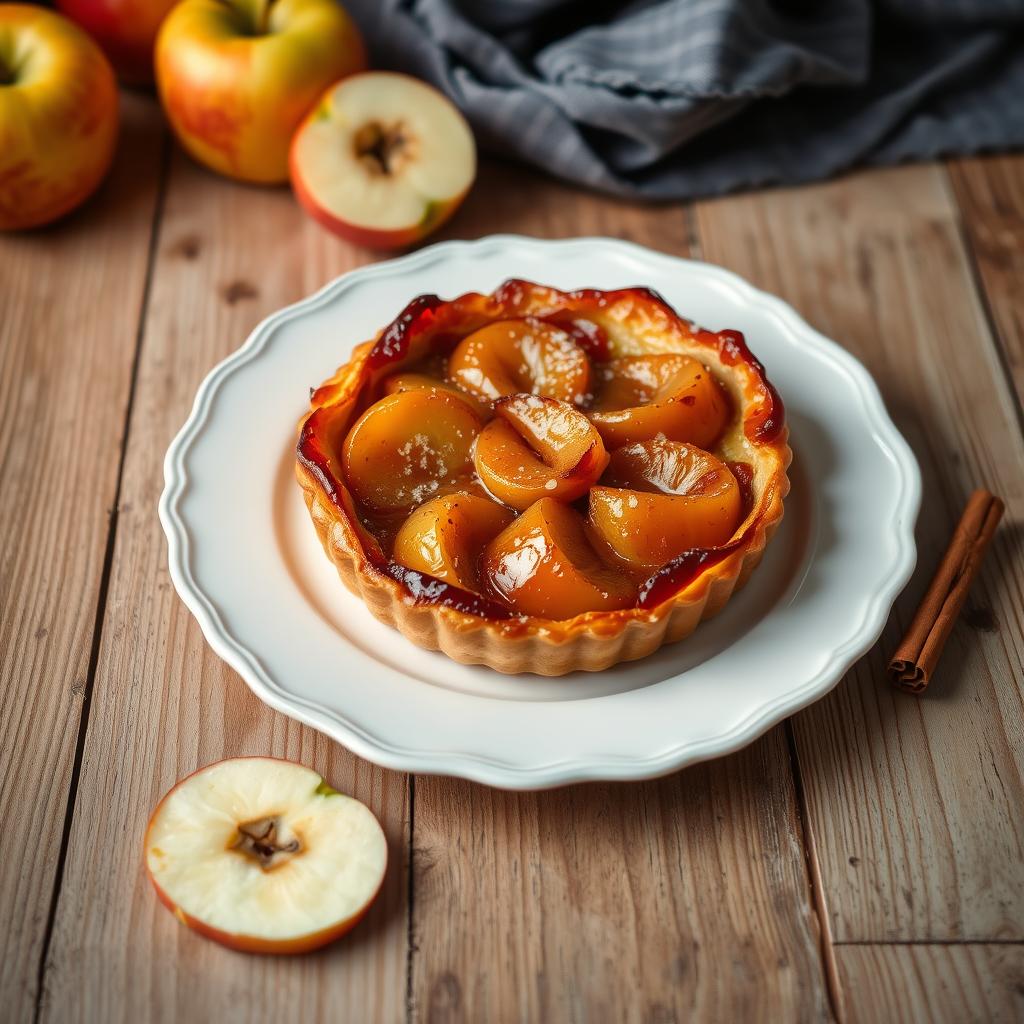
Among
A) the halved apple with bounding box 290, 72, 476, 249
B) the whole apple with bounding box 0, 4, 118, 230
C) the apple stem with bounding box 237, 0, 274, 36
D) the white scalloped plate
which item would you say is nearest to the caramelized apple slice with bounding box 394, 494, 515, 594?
the white scalloped plate

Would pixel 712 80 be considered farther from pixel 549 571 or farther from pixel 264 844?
pixel 264 844

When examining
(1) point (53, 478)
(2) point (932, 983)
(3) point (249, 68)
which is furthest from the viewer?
(3) point (249, 68)

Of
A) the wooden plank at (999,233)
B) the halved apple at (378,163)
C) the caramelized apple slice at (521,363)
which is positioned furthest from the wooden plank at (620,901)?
the halved apple at (378,163)

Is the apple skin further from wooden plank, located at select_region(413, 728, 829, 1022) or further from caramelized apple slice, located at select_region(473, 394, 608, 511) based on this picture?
wooden plank, located at select_region(413, 728, 829, 1022)

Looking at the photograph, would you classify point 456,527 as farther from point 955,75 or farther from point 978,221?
point 955,75

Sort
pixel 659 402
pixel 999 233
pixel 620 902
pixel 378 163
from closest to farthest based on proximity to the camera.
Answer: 1. pixel 620 902
2. pixel 659 402
3. pixel 378 163
4. pixel 999 233

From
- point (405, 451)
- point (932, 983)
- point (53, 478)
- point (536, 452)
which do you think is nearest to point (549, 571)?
point (536, 452)

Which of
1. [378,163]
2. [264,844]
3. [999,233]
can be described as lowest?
[264,844]
